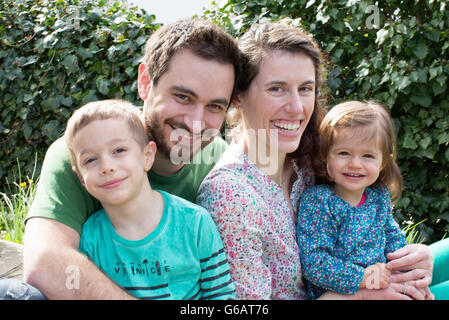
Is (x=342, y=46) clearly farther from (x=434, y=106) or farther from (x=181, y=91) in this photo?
(x=181, y=91)

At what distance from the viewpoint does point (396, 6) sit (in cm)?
349

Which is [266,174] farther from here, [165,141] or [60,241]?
[60,241]

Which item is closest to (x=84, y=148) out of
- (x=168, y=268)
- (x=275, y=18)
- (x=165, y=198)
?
(x=165, y=198)

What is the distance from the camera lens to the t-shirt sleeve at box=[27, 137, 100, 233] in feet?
5.78

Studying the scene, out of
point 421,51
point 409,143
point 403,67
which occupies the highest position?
point 421,51

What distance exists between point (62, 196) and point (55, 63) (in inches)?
121

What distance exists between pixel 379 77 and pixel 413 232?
1293 millimetres

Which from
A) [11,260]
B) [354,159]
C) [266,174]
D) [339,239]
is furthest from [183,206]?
[11,260]

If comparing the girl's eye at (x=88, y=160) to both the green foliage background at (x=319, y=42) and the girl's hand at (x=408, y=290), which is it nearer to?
the girl's hand at (x=408, y=290)

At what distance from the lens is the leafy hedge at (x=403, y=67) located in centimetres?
334

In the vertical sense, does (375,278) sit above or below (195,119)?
below

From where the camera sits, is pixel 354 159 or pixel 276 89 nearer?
pixel 276 89

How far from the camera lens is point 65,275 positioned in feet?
5.33

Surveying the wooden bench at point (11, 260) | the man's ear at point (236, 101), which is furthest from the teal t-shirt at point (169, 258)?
the wooden bench at point (11, 260)
